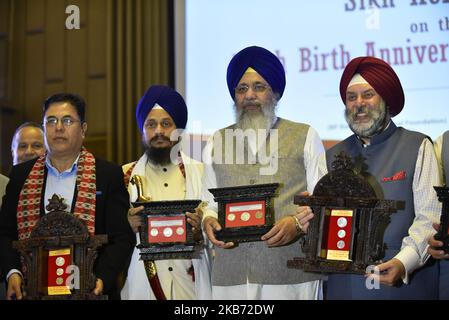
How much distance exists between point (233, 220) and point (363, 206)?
22.6 inches

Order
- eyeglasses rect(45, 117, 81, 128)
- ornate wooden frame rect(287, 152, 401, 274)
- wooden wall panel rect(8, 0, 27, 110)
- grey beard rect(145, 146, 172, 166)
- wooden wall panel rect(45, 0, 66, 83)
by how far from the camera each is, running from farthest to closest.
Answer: wooden wall panel rect(8, 0, 27, 110) < wooden wall panel rect(45, 0, 66, 83) < grey beard rect(145, 146, 172, 166) < eyeglasses rect(45, 117, 81, 128) < ornate wooden frame rect(287, 152, 401, 274)

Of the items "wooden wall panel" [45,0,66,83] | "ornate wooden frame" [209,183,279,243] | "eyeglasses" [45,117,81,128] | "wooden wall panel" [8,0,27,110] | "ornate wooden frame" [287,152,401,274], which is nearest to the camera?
"ornate wooden frame" [287,152,401,274]

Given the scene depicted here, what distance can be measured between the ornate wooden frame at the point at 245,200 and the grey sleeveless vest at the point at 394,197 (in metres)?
0.40

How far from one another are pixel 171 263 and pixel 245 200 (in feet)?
1.99

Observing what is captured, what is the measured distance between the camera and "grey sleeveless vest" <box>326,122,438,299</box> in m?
3.11

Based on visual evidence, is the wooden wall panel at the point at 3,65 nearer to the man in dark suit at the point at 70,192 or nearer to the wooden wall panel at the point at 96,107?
the wooden wall panel at the point at 96,107

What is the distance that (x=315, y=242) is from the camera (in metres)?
3.12

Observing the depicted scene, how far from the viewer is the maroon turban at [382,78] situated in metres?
3.25

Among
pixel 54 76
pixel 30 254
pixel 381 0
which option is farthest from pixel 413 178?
pixel 54 76

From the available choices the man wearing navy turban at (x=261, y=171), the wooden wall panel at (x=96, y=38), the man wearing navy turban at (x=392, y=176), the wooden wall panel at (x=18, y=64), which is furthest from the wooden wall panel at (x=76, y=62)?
the man wearing navy turban at (x=392, y=176)

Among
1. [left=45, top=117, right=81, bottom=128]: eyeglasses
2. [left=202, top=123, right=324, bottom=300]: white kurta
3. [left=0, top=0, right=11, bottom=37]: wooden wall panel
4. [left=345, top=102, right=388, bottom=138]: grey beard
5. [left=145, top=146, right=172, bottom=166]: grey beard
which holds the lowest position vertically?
[left=202, top=123, right=324, bottom=300]: white kurta

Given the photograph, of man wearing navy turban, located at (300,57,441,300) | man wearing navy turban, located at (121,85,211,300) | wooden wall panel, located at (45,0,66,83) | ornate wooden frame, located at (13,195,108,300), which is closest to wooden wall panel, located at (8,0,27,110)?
wooden wall panel, located at (45,0,66,83)

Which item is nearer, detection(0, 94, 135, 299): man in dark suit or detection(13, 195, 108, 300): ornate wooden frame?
detection(13, 195, 108, 300): ornate wooden frame

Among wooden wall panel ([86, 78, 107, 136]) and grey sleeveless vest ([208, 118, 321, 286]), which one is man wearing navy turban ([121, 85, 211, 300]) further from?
wooden wall panel ([86, 78, 107, 136])
